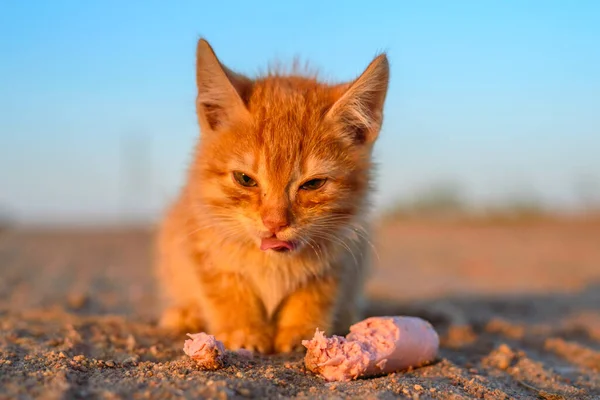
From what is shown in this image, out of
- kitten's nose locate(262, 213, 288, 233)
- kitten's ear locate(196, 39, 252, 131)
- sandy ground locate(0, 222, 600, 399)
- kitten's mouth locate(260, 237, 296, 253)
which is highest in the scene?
kitten's ear locate(196, 39, 252, 131)

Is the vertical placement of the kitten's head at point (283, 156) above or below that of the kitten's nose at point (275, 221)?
above

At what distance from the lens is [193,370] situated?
6.66 ft

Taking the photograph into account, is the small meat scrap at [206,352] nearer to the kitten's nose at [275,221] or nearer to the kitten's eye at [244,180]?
the kitten's nose at [275,221]

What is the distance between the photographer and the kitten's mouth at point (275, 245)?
2439mm

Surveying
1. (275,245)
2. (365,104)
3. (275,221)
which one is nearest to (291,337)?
(275,245)

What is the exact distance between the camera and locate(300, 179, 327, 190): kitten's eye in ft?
8.38

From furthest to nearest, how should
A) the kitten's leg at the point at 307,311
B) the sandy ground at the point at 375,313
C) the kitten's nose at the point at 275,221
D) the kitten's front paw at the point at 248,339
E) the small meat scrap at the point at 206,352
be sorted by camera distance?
the kitten's leg at the point at 307,311, the kitten's front paw at the point at 248,339, the kitten's nose at the point at 275,221, the small meat scrap at the point at 206,352, the sandy ground at the point at 375,313

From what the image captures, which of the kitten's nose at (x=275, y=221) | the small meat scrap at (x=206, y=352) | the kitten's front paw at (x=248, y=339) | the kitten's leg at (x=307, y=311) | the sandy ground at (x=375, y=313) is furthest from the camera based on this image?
the kitten's leg at (x=307, y=311)

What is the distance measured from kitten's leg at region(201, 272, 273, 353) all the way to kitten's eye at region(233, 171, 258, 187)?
0.48m

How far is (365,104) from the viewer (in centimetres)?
281

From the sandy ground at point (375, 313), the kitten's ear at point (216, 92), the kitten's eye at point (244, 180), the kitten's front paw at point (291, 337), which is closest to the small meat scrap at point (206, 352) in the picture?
the sandy ground at point (375, 313)

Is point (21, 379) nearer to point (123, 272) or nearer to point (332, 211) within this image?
point (332, 211)

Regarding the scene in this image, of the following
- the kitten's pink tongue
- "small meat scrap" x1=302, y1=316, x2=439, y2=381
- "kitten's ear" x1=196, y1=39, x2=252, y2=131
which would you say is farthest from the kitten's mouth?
"kitten's ear" x1=196, y1=39, x2=252, y2=131

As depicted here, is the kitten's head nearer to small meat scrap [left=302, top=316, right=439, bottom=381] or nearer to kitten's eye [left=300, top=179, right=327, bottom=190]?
kitten's eye [left=300, top=179, right=327, bottom=190]
